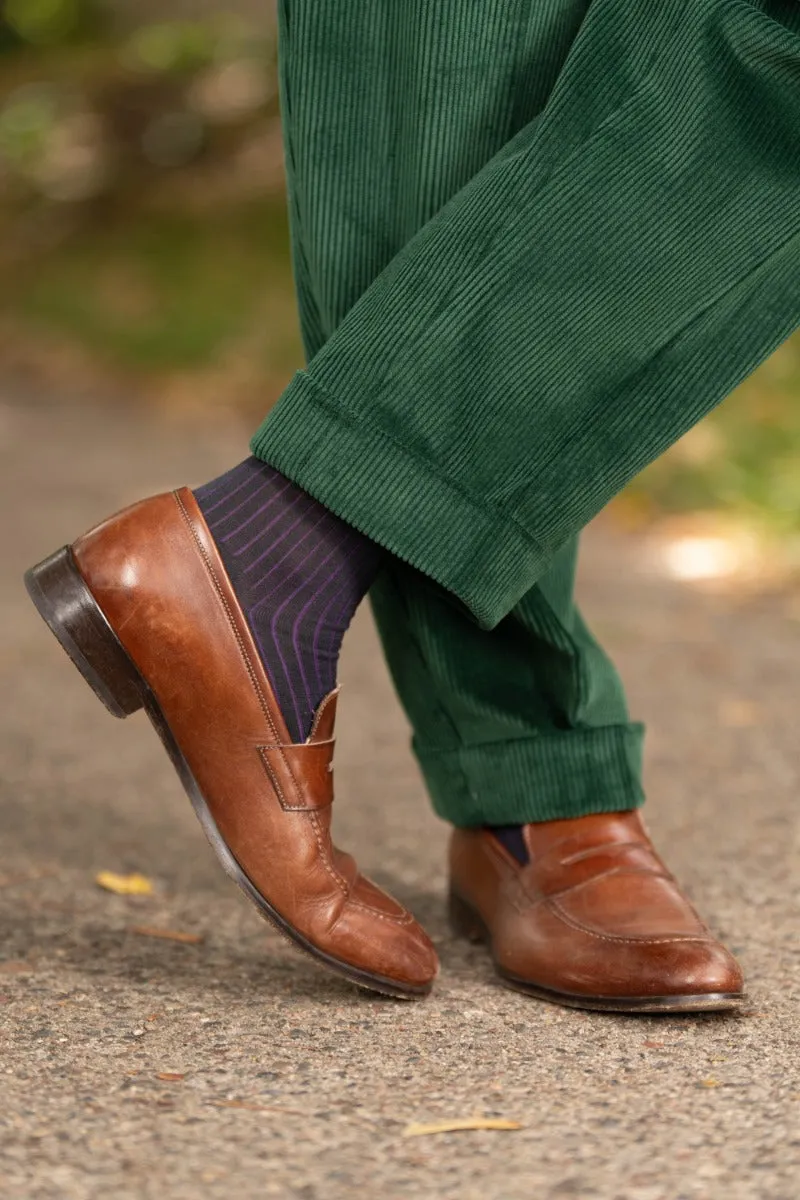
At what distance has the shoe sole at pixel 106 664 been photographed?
116cm

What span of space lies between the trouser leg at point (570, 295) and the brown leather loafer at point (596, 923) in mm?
332

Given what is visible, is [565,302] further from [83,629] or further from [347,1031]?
[347,1031]

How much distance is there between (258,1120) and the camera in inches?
39.1

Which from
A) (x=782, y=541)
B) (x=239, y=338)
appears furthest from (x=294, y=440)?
(x=239, y=338)

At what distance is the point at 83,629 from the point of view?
3.81ft

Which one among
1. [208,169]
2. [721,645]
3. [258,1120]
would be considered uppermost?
[208,169]

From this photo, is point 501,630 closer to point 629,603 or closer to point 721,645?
point 721,645

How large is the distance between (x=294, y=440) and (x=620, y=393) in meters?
0.26

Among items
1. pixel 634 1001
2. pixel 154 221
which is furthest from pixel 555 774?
pixel 154 221

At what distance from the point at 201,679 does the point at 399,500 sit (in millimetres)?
219

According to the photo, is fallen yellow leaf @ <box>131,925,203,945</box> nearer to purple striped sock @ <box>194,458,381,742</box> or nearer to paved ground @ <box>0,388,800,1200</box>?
paved ground @ <box>0,388,800,1200</box>

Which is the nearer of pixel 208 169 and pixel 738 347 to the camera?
pixel 738 347

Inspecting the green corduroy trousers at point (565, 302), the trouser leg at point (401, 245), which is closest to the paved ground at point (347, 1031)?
the trouser leg at point (401, 245)

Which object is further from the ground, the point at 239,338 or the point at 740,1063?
the point at 239,338
